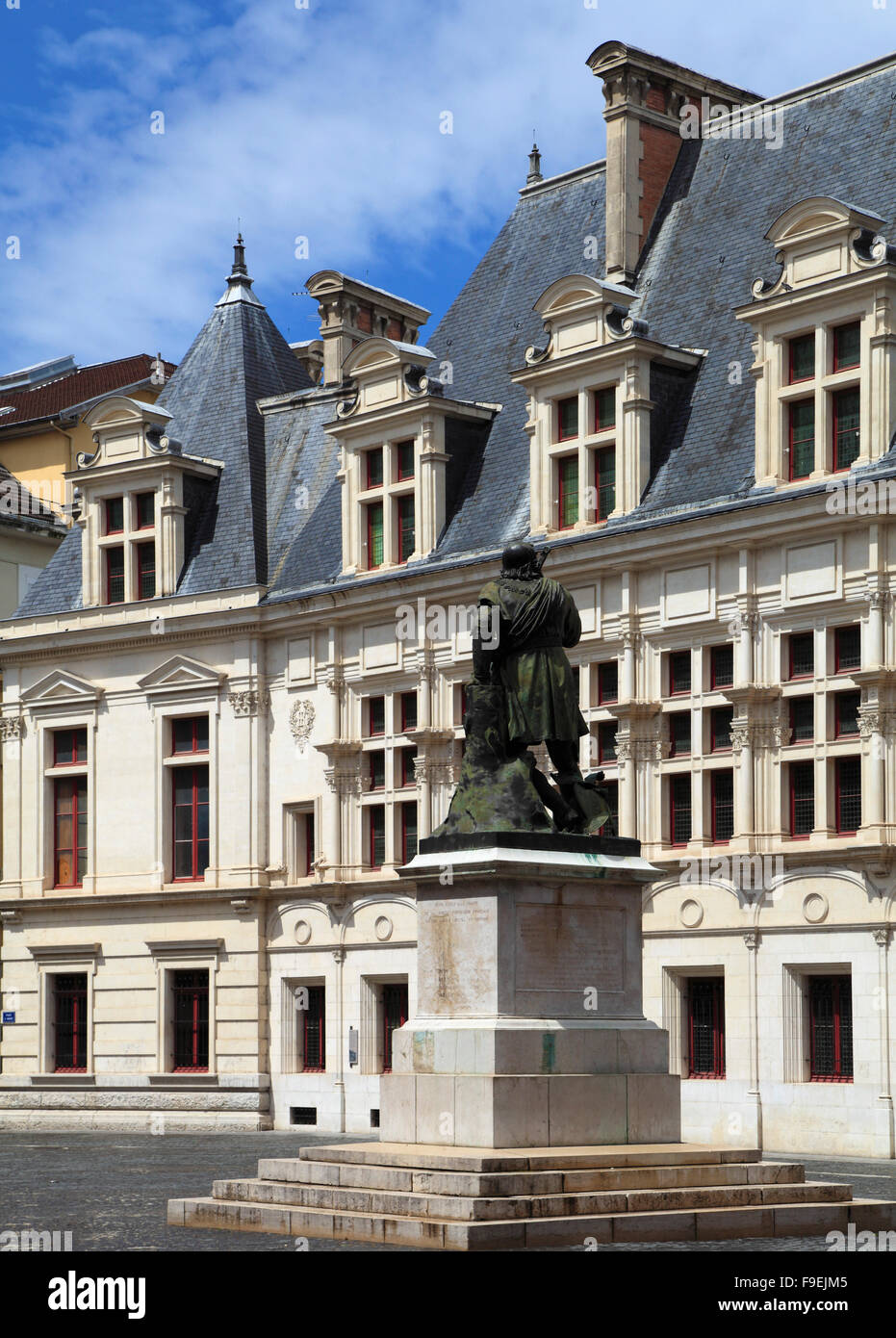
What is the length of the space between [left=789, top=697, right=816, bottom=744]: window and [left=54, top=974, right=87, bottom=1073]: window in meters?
18.7

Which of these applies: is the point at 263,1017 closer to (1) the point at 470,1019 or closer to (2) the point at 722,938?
(2) the point at 722,938

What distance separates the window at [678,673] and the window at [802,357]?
17.0 ft

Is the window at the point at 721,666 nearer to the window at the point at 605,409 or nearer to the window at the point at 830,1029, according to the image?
the window at the point at 605,409

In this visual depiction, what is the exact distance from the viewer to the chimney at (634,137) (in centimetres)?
4538

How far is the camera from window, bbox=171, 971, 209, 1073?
4731 cm

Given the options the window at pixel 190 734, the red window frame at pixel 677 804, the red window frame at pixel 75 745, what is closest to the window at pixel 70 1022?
the red window frame at pixel 75 745

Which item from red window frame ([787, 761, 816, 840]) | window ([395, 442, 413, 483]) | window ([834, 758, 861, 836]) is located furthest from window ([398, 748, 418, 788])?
window ([834, 758, 861, 836])

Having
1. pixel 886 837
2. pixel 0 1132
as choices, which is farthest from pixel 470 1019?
pixel 0 1132

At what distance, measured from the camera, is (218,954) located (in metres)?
46.9

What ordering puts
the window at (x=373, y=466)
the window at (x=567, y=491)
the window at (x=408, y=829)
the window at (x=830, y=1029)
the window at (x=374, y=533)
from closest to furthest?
the window at (x=830, y=1029)
the window at (x=567, y=491)
the window at (x=408, y=829)
the window at (x=374, y=533)
the window at (x=373, y=466)

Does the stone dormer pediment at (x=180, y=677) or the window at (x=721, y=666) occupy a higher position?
the stone dormer pediment at (x=180, y=677)

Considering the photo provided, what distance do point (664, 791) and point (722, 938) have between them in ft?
9.56

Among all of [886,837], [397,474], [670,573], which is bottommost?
[886,837]

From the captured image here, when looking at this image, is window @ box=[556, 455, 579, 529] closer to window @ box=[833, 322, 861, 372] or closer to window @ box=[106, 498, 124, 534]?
window @ box=[833, 322, 861, 372]
